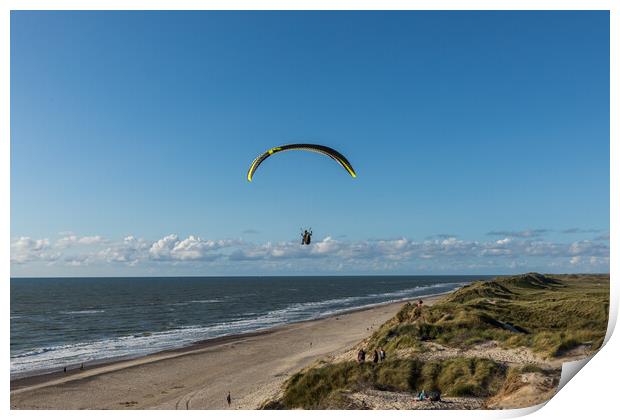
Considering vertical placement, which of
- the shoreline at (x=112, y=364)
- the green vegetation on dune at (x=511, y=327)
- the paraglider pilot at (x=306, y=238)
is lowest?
the shoreline at (x=112, y=364)

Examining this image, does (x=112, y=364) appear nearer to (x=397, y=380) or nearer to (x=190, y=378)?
(x=190, y=378)

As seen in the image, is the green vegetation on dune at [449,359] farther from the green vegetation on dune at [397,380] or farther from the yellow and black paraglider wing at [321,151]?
the yellow and black paraglider wing at [321,151]

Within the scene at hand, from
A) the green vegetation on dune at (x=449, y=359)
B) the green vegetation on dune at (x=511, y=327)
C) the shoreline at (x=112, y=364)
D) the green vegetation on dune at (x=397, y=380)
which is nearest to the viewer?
the green vegetation on dune at (x=397, y=380)

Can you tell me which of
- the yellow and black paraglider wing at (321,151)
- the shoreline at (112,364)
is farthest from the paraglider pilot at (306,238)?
the shoreline at (112,364)

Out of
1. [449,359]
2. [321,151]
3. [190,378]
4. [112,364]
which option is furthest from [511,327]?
[112,364]

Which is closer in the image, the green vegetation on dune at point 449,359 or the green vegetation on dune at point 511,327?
the green vegetation on dune at point 449,359

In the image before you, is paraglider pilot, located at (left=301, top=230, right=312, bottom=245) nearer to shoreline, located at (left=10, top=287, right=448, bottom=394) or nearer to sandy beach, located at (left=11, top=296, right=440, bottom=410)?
sandy beach, located at (left=11, top=296, right=440, bottom=410)

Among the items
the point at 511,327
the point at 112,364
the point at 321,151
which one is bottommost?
the point at 112,364
